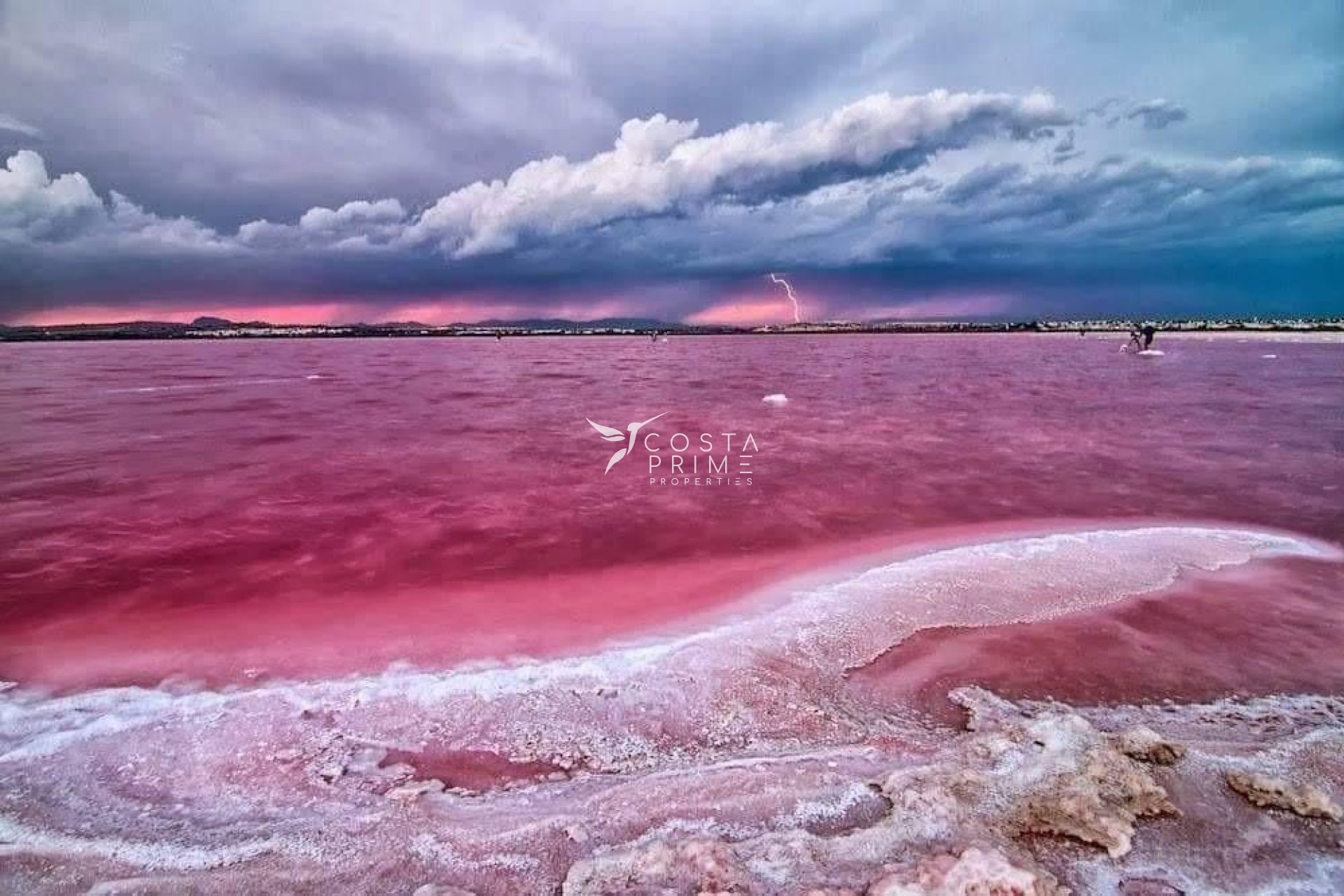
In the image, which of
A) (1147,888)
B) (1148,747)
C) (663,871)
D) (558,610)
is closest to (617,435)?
(558,610)

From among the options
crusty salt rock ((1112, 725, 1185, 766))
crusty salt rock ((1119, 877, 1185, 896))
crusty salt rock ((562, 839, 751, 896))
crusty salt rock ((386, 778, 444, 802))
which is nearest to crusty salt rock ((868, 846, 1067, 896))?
crusty salt rock ((1119, 877, 1185, 896))

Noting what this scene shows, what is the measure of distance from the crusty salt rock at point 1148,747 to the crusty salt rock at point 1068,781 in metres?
0.08

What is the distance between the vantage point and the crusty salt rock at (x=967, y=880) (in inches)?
106

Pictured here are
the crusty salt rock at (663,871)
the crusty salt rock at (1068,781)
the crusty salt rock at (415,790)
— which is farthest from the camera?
the crusty salt rock at (415,790)

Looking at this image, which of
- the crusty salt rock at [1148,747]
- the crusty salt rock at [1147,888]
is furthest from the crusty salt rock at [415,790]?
the crusty salt rock at [1148,747]

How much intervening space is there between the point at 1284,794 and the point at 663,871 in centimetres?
323

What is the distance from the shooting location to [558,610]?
606cm

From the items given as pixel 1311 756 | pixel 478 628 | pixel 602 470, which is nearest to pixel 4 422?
pixel 602 470

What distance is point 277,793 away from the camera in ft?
11.5

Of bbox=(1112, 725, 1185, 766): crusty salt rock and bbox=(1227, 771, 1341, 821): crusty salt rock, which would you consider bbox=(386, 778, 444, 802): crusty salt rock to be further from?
bbox=(1227, 771, 1341, 821): crusty salt rock

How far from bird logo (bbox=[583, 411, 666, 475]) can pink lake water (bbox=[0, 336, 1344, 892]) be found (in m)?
0.45

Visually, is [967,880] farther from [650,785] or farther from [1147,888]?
[650,785]

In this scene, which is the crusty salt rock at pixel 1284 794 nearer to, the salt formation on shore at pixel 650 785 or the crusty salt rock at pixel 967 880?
the salt formation on shore at pixel 650 785

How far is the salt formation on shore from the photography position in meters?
2.92
